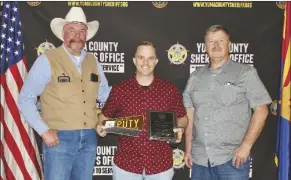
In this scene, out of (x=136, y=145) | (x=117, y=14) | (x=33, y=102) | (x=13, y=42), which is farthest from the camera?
(x=117, y=14)

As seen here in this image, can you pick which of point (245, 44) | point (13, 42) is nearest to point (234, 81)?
point (245, 44)

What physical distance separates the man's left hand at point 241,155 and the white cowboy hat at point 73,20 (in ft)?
5.72

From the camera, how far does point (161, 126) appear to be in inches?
102

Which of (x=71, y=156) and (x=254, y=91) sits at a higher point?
(x=254, y=91)

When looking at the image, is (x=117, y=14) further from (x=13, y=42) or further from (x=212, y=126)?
(x=212, y=126)

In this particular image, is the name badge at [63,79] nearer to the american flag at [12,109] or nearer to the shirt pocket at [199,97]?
the american flag at [12,109]

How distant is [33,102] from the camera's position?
2.81m

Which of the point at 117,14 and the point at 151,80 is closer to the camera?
the point at 151,80

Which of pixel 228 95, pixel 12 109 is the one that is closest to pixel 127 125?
pixel 228 95

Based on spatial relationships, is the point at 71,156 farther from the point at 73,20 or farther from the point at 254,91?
the point at 254,91

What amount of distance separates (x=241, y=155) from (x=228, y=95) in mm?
487

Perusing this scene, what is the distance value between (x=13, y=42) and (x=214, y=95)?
2037 millimetres

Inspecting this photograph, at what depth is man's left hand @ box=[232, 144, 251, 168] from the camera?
104 inches

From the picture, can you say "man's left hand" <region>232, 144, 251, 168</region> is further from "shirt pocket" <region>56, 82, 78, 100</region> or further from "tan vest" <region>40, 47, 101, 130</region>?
"shirt pocket" <region>56, 82, 78, 100</region>
